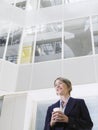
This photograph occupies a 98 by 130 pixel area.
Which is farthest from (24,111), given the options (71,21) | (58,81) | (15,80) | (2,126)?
(71,21)

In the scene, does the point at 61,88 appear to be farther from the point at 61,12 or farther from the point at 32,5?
the point at 32,5

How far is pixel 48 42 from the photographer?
6.28 metres

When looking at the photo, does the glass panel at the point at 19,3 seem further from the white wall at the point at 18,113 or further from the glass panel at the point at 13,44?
the white wall at the point at 18,113

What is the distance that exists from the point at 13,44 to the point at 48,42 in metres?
0.92

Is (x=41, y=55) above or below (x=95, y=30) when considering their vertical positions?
below

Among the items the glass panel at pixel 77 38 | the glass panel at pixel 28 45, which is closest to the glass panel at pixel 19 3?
the glass panel at pixel 28 45

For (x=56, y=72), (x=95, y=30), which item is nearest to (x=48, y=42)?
(x=56, y=72)

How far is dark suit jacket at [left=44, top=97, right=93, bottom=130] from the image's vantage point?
235 cm

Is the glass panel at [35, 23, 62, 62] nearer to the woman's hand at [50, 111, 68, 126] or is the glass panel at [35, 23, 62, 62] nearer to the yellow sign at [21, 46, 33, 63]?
the yellow sign at [21, 46, 33, 63]

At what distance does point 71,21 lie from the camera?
6.59m

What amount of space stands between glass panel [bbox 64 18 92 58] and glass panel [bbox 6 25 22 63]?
127 cm

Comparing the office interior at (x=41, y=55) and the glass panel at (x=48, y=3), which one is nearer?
the office interior at (x=41, y=55)

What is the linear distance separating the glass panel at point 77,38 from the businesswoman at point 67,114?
10.5 feet

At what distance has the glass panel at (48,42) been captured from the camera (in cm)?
599
